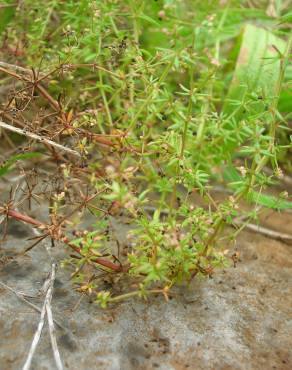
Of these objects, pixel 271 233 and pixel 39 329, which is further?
pixel 271 233

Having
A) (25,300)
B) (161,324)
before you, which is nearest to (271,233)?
(161,324)

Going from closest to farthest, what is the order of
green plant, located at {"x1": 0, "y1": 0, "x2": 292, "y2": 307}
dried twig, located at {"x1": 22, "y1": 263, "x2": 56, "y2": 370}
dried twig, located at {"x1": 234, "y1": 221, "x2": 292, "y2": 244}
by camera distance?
1. dried twig, located at {"x1": 22, "y1": 263, "x2": 56, "y2": 370}
2. green plant, located at {"x1": 0, "y1": 0, "x2": 292, "y2": 307}
3. dried twig, located at {"x1": 234, "y1": 221, "x2": 292, "y2": 244}

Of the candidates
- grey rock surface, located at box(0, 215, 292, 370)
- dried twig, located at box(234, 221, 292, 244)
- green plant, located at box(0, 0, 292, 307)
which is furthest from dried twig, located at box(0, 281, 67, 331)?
dried twig, located at box(234, 221, 292, 244)

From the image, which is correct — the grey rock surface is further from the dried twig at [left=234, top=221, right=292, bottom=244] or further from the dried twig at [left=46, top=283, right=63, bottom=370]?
the dried twig at [left=234, top=221, right=292, bottom=244]

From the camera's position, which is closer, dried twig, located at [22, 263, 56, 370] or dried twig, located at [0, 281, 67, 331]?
dried twig, located at [22, 263, 56, 370]

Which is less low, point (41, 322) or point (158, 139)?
point (158, 139)

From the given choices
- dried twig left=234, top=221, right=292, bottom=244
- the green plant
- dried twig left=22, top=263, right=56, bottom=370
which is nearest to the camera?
dried twig left=22, top=263, right=56, bottom=370

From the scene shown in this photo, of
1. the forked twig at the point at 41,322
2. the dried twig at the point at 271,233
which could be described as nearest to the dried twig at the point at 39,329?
the forked twig at the point at 41,322

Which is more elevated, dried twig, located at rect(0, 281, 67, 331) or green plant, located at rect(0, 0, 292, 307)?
green plant, located at rect(0, 0, 292, 307)

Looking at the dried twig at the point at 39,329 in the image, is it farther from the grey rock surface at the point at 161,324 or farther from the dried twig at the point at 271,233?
the dried twig at the point at 271,233

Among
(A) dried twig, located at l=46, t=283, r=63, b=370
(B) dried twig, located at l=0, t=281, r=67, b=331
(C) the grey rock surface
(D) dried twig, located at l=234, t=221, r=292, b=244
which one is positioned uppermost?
(A) dried twig, located at l=46, t=283, r=63, b=370

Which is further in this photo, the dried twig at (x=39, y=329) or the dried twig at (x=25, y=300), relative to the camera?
the dried twig at (x=25, y=300)

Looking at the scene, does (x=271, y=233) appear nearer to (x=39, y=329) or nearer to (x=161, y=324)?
(x=161, y=324)

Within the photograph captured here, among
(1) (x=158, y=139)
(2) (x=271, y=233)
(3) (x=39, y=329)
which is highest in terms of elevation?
(1) (x=158, y=139)
